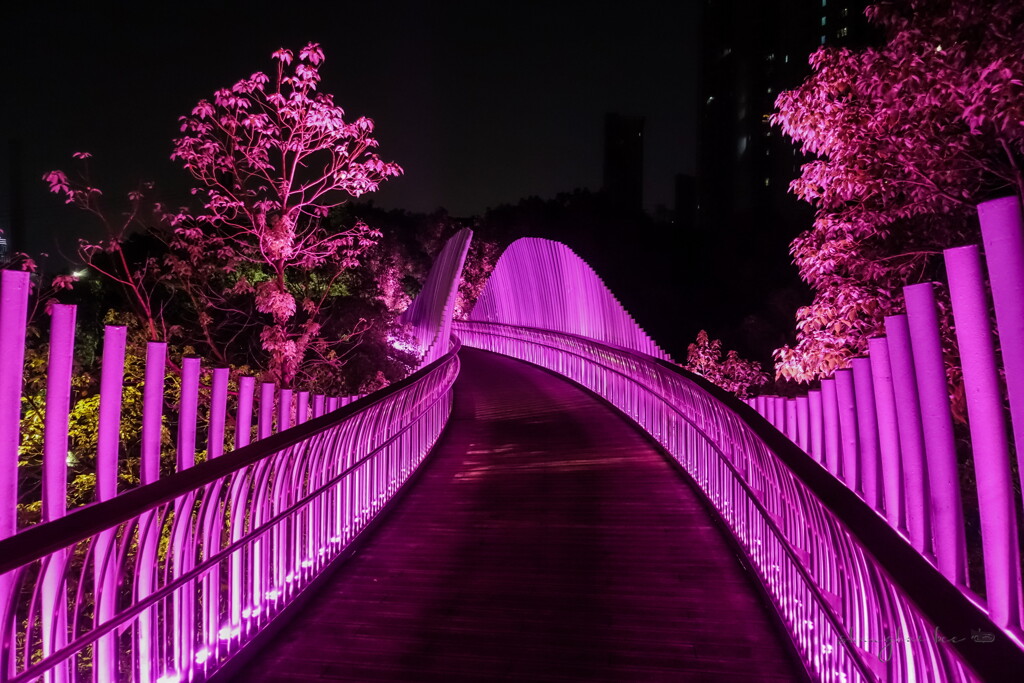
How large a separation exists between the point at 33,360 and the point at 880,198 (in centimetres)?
1066

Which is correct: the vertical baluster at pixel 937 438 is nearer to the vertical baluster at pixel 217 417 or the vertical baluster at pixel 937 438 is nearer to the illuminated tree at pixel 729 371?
the vertical baluster at pixel 217 417

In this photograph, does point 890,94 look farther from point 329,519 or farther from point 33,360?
point 33,360

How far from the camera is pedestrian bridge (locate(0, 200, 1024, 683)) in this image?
114 inches

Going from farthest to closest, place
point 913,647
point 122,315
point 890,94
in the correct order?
point 122,315 < point 890,94 < point 913,647

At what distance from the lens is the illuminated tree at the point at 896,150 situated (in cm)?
611

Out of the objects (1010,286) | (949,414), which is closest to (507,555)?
(949,414)

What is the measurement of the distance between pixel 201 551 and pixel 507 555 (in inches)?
88.2

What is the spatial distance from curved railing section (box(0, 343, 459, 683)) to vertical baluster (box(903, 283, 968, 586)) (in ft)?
9.59

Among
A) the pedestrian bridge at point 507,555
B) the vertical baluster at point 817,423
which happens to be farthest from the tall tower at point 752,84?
the vertical baluster at point 817,423

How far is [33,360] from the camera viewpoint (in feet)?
37.7

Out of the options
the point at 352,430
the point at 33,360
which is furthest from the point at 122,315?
the point at 352,430

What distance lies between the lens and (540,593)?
5289 mm

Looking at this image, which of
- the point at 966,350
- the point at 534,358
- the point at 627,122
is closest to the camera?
the point at 966,350

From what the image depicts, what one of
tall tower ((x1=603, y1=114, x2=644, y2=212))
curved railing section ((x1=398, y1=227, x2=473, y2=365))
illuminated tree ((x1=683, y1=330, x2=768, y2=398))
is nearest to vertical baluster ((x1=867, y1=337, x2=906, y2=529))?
curved railing section ((x1=398, y1=227, x2=473, y2=365))
